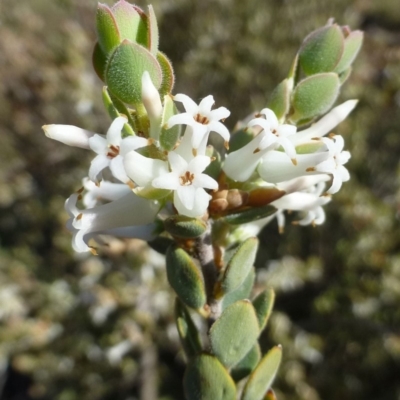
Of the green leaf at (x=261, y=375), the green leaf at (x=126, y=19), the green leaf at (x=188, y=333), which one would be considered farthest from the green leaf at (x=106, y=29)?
the green leaf at (x=261, y=375)

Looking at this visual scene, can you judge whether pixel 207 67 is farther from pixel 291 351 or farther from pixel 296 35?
pixel 291 351

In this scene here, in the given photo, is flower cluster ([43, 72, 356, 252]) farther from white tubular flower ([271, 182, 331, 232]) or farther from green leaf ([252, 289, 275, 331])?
green leaf ([252, 289, 275, 331])

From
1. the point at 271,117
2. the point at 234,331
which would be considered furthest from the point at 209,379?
the point at 271,117

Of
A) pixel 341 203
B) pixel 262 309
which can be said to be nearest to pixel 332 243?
pixel 341 203

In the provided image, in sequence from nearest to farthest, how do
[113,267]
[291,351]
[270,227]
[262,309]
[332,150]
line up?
[332,150], [262,309], [291,351], [113,267], [270,227]

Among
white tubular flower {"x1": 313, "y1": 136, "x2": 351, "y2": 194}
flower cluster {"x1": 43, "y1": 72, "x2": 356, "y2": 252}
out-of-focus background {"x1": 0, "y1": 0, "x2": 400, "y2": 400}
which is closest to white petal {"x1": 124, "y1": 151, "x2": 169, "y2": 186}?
flower cluster {"x1": 43, "y1": 72, "x2": 356, "y2": 252}

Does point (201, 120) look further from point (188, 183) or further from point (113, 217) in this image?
point (113, 217)

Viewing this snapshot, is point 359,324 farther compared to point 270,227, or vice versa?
point 270,227
